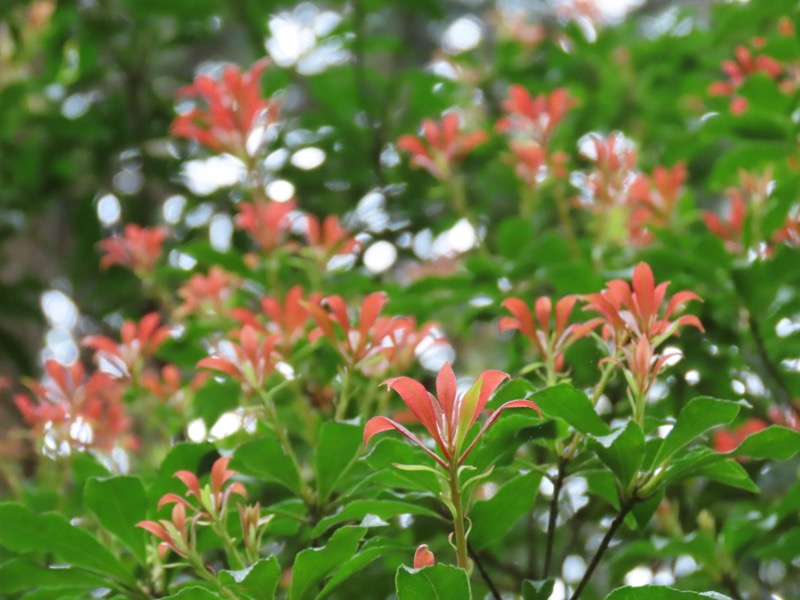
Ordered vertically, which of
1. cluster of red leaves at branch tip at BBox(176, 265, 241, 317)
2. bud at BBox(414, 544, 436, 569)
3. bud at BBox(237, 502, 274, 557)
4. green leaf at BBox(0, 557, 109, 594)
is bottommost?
cluster of red leaves at branch tip at BBox(176, 265, 241, 317)

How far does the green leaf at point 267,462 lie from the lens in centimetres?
113

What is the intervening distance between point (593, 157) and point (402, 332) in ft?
1.89

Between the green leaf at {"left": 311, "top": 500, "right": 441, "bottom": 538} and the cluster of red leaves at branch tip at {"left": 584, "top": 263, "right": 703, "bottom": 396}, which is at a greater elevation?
the cluster of red leaves at branch tip at {"left": 584, "top": 263, "right": 703, "bottom": 396}

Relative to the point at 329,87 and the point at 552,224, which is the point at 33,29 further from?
the point at 552,224

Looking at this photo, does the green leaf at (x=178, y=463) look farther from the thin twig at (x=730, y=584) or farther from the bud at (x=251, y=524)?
the thin twig at (x=730, y=584)

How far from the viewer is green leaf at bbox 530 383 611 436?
96 cm

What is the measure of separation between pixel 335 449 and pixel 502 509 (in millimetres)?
215

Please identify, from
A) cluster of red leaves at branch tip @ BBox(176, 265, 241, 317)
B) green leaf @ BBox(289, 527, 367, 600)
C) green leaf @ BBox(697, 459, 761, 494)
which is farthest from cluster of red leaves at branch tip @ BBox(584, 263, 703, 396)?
cluster of red leaves at branch tip @ BBox(176, 265, 241, 317)

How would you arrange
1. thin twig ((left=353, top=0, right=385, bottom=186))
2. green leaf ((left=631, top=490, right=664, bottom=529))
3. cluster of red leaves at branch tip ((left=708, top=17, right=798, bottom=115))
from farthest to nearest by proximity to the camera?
thin twig ((left=353, top=0, right=385, bottom=186)) → cluster of red leaves at branch tip ((left=708, top=17, right=798, bottom=115)) → green leaf ((left=631, top=490, right=664, bottom=529))

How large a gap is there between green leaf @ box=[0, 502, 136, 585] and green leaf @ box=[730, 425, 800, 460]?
29.3 inches

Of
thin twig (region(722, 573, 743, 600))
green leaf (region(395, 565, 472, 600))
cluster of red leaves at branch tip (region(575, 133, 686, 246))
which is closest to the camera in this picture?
green leaf (region(395, 565, 472, 600))

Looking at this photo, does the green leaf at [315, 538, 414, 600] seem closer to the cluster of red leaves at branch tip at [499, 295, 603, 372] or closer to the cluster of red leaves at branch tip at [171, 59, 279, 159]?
the cluster of red leaves at branch tip at [499, 295, 603, 372]

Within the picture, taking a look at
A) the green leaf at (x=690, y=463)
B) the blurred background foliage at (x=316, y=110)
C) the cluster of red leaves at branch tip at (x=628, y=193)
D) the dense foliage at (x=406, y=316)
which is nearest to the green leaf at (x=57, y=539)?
the dense foliage at (x=406, y=316)

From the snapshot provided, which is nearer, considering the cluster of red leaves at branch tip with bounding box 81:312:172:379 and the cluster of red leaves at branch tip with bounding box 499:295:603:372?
the cluster of red leaves at branch tip with bounding box 499:295:603:372
